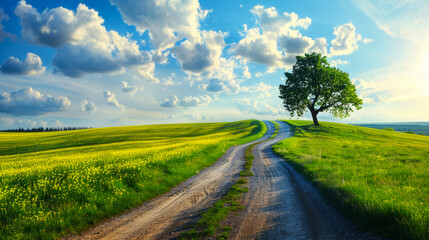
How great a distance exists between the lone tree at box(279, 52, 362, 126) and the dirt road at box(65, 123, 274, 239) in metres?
43.4

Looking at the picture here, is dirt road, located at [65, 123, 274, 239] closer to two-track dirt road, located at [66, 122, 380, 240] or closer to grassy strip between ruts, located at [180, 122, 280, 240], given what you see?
two-track dirt road, located at [66, 122, 380, 240]

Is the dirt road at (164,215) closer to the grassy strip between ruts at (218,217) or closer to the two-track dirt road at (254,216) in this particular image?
the two-track dirt road at (254,216)

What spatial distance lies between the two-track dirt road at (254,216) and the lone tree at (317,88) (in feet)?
138

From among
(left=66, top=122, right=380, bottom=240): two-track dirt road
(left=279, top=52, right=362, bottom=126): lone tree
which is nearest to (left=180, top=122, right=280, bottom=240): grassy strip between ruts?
(left=66, top=122, right=380, bottom=240): two-track dirt road

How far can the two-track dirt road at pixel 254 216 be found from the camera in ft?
18.8

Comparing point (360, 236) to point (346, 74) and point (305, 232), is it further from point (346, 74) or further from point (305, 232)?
point (346, 74)

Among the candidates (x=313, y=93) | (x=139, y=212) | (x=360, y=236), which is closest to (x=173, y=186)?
(x=139, y=212)

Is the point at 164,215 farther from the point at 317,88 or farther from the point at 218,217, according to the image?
the point at 317,88

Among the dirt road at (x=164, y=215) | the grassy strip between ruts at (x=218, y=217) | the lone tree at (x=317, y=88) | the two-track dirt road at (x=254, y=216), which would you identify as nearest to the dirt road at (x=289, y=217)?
the two-track dirt road at (x=254, y=216)

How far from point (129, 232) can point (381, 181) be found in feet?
35.3

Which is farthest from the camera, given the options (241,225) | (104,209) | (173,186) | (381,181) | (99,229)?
(173,186)

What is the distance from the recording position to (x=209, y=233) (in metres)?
5.72

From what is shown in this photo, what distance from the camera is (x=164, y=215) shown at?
736 centimetres

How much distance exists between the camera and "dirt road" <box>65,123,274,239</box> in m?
6.16
